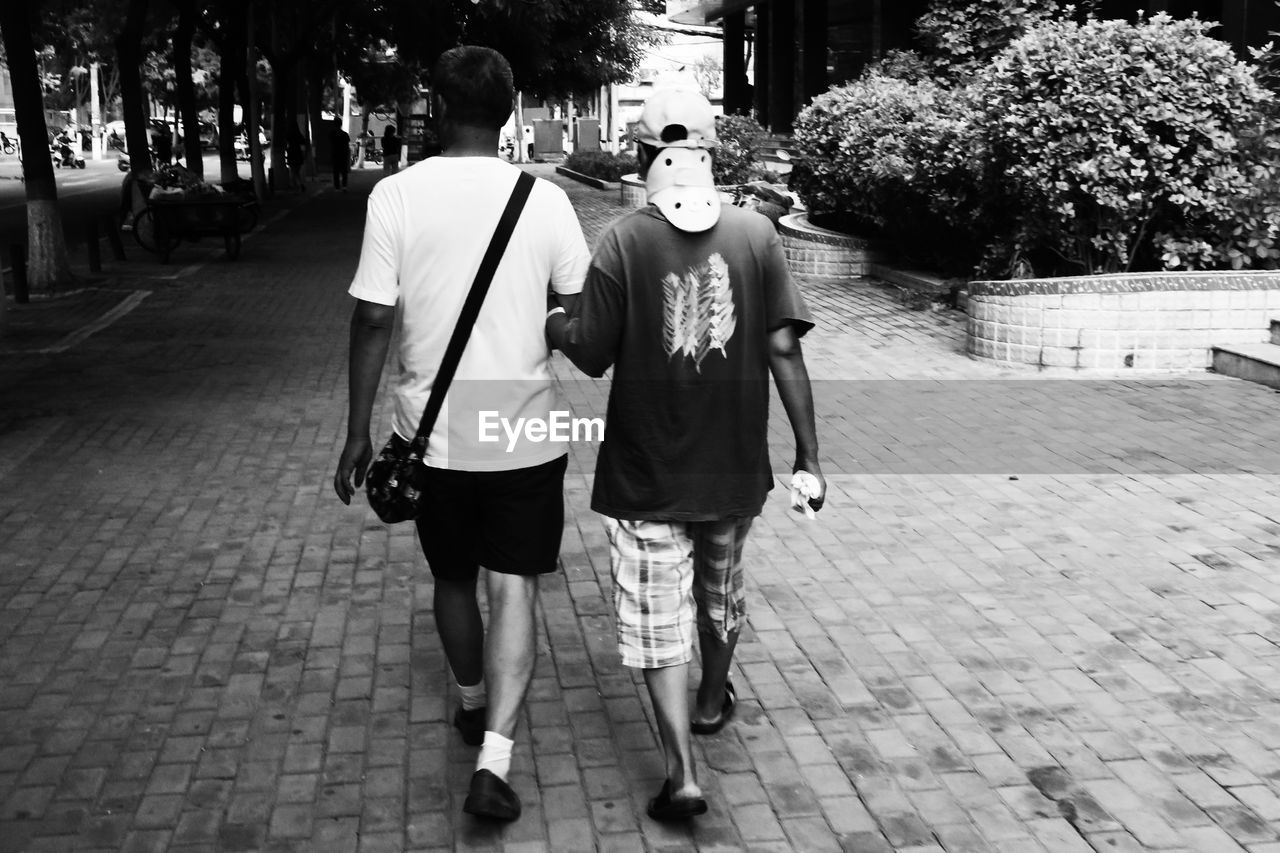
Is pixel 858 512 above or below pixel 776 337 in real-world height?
below

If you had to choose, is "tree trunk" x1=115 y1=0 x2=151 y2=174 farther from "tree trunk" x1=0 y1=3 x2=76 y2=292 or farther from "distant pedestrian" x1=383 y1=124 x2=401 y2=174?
"distant pedestrian" x1=383 y1=124 x2=401 y2=174

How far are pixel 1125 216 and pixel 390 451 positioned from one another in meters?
7.51

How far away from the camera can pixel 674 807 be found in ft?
11.9

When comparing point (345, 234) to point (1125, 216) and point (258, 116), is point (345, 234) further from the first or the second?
point (1125, 216)

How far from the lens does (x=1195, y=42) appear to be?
9852mm

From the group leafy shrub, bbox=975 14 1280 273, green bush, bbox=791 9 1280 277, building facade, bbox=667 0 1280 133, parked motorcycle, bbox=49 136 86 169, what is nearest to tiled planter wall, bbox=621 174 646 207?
building facade, bbox=667 0 1280 133

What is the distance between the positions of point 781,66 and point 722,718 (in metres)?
29.3

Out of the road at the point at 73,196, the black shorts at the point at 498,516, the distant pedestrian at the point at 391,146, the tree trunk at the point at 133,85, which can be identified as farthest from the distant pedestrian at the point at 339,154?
the black shorts at the point at 498,516

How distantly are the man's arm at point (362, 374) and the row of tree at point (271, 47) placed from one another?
11.6 metres

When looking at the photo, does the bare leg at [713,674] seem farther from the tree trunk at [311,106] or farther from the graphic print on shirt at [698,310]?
the tree trunk at [311,106]

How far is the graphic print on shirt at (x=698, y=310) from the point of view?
11.8 feet

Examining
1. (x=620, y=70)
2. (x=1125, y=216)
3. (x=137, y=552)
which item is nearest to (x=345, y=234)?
(x=1125, y=216)

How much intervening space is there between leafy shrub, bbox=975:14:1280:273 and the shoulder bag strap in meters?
6.98

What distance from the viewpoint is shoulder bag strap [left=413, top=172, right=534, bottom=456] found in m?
3.58
